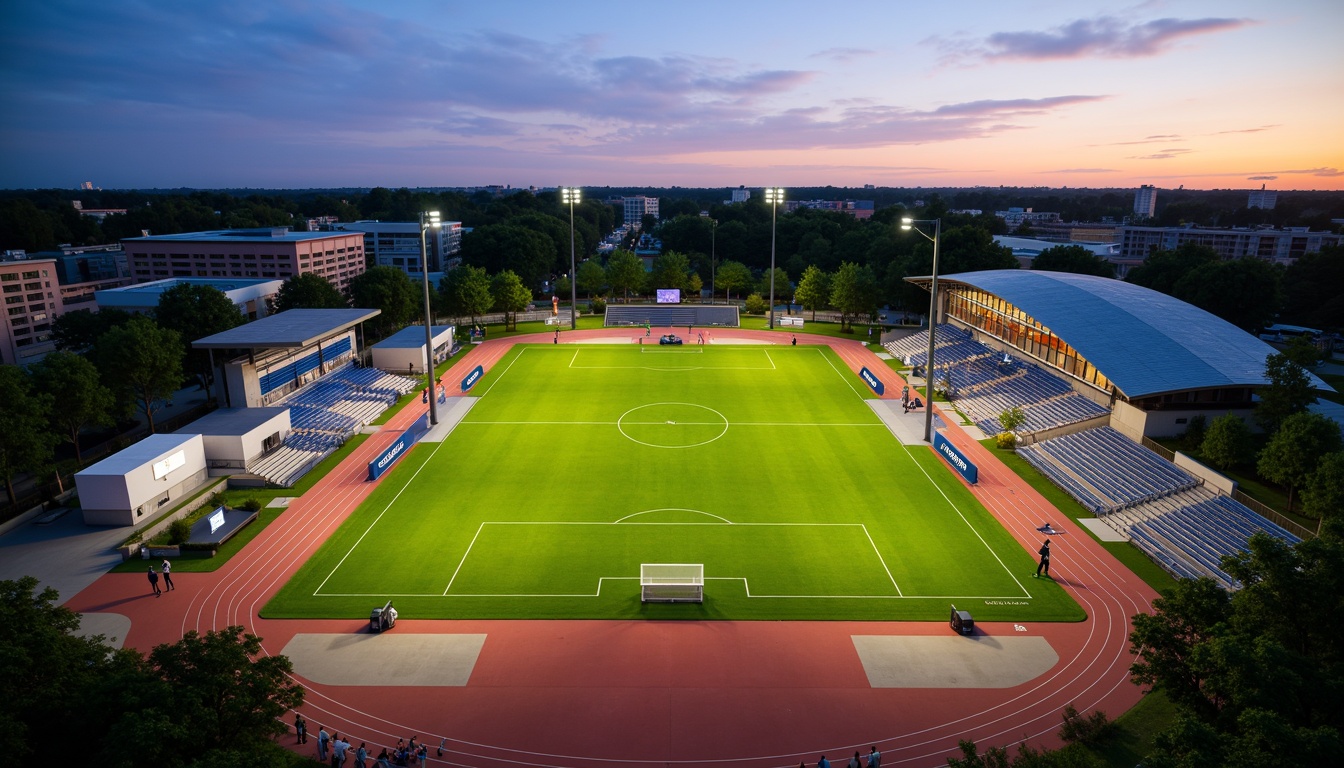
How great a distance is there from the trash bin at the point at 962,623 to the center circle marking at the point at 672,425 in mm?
18873

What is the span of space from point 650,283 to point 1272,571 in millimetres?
74349

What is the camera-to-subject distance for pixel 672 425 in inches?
1673

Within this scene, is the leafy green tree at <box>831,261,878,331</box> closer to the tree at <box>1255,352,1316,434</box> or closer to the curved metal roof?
A: the curved metal roof

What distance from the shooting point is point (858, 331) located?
73.7 m

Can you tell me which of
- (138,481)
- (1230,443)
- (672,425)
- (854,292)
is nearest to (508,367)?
(672,425)

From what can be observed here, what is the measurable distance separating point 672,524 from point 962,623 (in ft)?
39.2

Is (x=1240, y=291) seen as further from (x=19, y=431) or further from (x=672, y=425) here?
(x=19, y=431)

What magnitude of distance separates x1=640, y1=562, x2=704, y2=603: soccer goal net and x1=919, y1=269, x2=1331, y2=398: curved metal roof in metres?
24.8

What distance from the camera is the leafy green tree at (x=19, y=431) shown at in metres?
28.4

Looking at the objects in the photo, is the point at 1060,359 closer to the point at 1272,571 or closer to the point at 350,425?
the point at 1272,571

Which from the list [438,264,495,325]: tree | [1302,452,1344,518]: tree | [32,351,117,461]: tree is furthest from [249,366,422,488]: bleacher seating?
[1302,452,1344,518]: tree

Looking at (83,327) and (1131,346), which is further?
(83,327)

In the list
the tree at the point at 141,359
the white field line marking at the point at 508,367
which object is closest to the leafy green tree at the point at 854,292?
the white field line marking at the point at 508,367

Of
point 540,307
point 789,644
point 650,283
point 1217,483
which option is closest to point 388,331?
point 540,307
